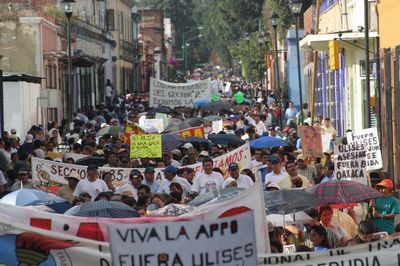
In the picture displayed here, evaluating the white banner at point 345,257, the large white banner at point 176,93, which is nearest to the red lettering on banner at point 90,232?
the white banner at point 345,257

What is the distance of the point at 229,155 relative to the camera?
22609mm

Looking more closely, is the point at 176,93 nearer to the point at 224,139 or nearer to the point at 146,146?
the point at 224,139

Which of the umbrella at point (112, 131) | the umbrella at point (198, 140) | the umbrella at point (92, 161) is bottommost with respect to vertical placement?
the umbrella at point (92, 161)

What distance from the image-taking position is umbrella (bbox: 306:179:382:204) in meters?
15.3

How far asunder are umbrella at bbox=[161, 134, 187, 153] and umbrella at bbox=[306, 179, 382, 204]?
10.8 meters

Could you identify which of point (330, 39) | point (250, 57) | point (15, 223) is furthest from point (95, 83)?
point (15, 223)

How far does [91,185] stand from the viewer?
1908 cm

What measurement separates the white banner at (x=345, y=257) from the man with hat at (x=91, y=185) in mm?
8643

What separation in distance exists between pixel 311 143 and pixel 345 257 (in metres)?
13.1

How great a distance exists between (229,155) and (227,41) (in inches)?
4460

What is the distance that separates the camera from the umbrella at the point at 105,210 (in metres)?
14.2

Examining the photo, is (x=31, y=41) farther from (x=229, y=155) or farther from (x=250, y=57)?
(x=250, y=57)

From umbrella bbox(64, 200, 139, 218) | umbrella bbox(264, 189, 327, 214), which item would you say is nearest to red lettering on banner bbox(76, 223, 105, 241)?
umbrella bbox(64, 200, 139, 218)

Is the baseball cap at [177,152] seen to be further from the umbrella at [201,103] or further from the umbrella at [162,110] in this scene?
the umbrella at [201,103]
